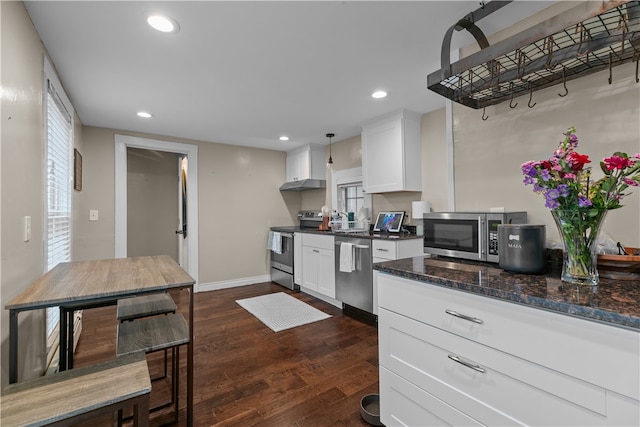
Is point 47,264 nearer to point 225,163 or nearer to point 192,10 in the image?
point 192,10

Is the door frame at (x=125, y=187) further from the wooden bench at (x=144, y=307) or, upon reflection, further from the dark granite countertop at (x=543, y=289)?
the dark granite countertop at (x=543, y=289)

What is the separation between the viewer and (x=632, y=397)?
75 cm

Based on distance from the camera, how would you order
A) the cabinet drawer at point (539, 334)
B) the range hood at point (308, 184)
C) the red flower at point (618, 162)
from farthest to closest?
the range hood at point (308, 184) < the red flower at point (618, 162) < the cabinet drawer at point (539, 334)

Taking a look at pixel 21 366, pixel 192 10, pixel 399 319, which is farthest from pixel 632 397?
pixel 21 366

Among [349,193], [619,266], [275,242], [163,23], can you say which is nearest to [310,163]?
[349,193]

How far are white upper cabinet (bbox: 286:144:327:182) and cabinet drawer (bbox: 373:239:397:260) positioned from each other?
6.65 ft

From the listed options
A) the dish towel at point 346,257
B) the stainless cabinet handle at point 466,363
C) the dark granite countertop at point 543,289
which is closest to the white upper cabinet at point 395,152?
the dish towel at point 346,257

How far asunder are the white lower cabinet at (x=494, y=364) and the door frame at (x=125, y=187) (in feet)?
Result: 11.6

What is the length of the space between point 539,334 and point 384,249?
1.90 m

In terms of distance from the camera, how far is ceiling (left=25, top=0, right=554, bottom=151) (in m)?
1.60

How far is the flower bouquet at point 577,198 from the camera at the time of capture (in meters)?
1.04

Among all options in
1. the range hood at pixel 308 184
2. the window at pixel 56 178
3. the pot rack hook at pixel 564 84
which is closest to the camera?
the pot rack hook at pixel 564 84

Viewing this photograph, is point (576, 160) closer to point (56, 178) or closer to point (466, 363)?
point (466, 363)

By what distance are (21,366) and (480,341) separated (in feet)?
7.15
